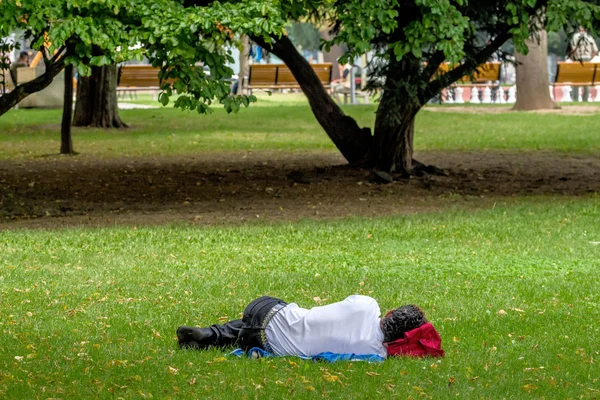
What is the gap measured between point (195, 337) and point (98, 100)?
1851cm

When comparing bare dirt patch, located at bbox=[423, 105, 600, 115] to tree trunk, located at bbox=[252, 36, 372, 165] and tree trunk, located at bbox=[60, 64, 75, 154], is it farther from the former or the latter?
tree trunk, located at bbox=[252, 36, 372, 165]

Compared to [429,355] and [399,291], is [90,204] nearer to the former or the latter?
[399,291]

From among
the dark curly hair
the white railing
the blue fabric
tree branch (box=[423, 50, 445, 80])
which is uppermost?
tree branch (box=[423, 50, 445, 80])

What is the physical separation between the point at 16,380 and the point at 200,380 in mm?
923

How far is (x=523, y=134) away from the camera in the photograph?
22859 mm

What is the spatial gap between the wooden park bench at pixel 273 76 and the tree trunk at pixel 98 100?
7.13m

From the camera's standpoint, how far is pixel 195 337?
624 centimetres

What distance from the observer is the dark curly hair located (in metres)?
5.97

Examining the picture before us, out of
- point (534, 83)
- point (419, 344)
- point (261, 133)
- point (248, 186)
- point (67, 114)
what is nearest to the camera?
point (419, 344)

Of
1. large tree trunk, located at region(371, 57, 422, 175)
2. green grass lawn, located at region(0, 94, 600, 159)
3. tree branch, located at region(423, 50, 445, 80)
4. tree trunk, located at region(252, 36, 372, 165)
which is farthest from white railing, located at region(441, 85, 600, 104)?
tree branch, located at region(423, 50, 445, 80)

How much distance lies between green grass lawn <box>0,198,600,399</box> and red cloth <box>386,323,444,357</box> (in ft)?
0.24

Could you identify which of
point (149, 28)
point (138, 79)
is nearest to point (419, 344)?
point (149, 28)

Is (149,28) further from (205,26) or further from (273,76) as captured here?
(273,76)

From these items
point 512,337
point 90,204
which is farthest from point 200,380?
point 90,204
